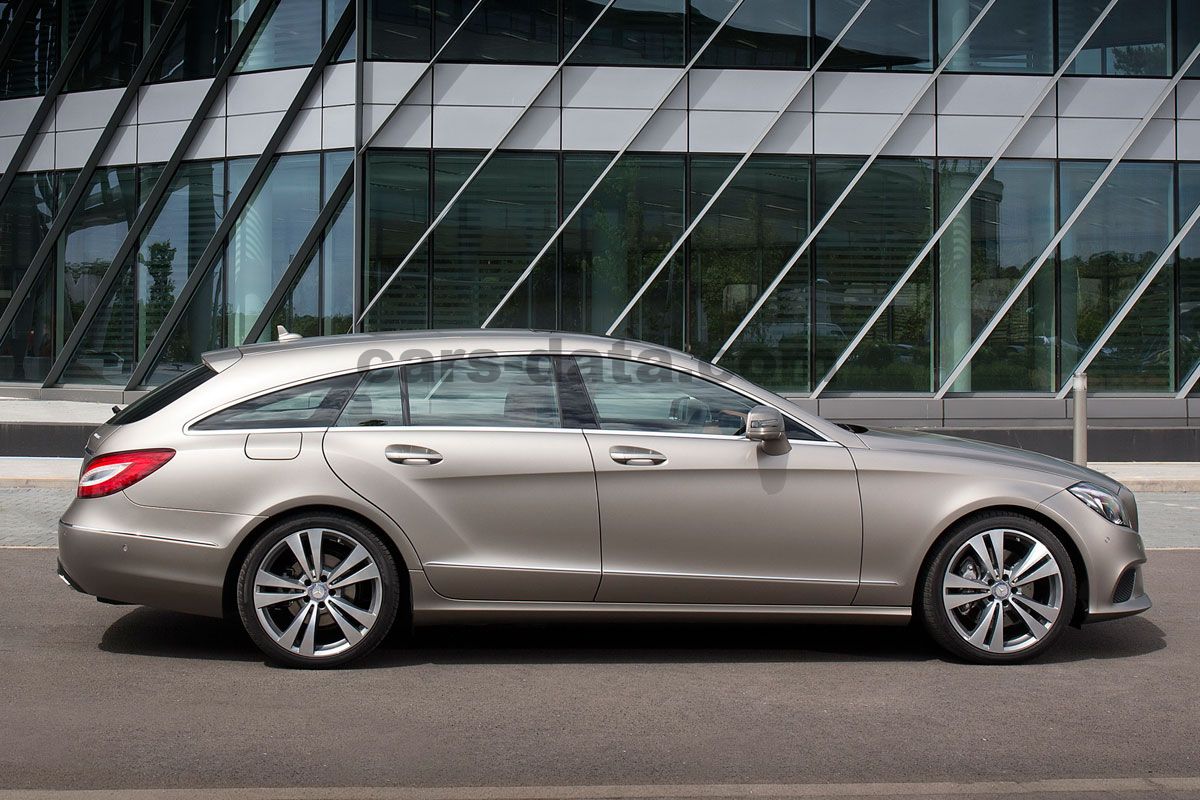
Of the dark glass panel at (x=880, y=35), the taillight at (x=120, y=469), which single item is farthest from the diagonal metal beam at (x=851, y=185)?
the taillight at (x=120, y=469)

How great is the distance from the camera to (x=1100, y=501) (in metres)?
6.04

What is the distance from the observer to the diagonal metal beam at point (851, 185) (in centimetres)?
2014

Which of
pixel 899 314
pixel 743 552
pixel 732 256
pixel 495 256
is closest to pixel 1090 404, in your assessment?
pixel 899 314

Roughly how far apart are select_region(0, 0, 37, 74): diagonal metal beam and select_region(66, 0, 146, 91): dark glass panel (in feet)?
5.55

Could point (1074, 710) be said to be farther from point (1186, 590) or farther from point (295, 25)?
point (295, 25)

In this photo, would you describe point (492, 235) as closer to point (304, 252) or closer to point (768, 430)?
point (304, 252)

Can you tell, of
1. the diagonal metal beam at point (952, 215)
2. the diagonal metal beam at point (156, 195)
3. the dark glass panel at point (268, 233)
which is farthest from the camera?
the diagonal metal beam at point (156, 195)

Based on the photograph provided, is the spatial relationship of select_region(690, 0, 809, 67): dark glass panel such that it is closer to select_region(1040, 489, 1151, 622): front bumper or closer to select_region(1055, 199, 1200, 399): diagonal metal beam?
select_region(1055, 199, 1200, 399): diagonal metal beam

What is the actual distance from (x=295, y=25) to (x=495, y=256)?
540 cm

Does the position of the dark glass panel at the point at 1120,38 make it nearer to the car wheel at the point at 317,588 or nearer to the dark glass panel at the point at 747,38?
the dark glass panel at the point at 747,38

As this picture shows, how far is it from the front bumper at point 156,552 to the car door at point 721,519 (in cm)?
169

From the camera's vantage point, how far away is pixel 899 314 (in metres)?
20.6

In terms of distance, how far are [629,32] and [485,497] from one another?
15.8 metres

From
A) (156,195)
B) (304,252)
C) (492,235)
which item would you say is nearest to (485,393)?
(492,235)
